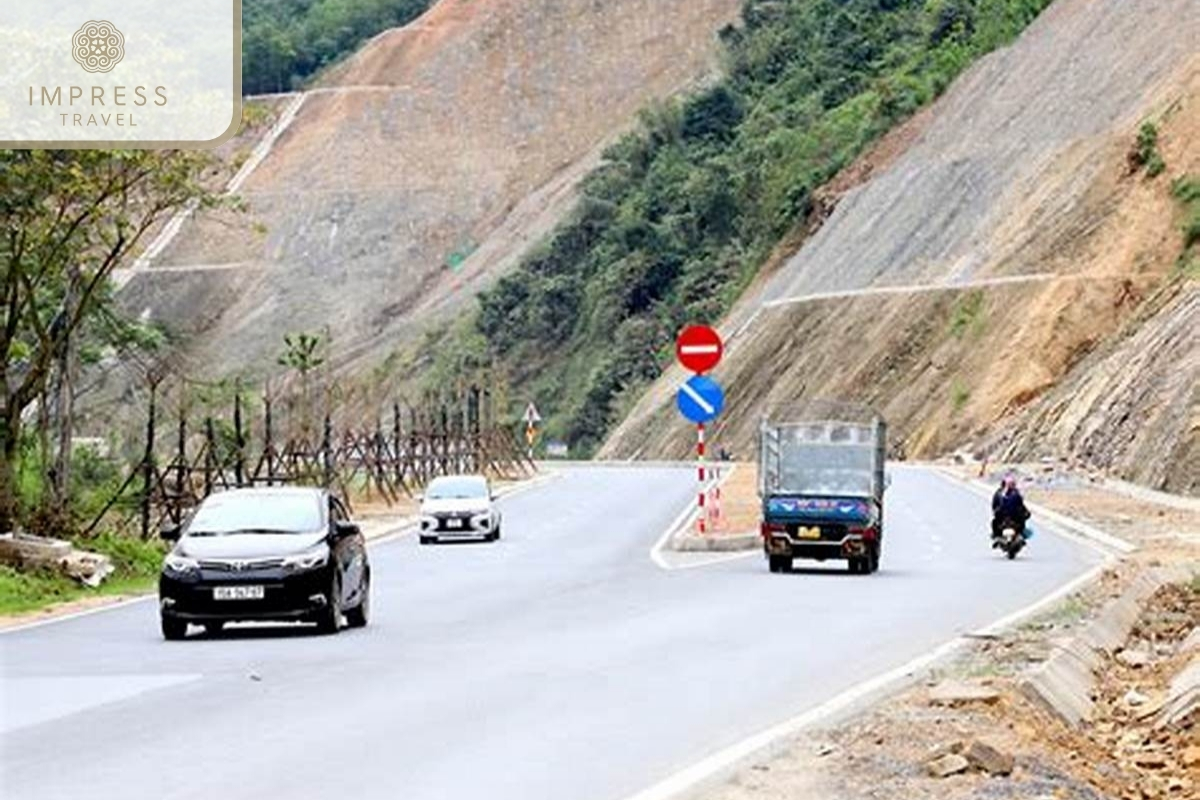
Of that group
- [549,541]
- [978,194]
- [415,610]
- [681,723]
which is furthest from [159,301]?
[681,723]

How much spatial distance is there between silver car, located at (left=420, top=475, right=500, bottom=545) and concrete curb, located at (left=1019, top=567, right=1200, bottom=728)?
1726 centimetres

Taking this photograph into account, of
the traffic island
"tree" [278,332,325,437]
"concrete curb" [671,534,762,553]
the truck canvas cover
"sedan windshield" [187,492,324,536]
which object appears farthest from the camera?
"tree" [278,332,325,437]

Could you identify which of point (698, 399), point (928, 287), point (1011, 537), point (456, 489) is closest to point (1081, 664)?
point (1011, 537)

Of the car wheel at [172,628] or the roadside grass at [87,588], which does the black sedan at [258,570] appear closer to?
the car wheel at [172,628]

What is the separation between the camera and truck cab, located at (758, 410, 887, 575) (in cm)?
3338

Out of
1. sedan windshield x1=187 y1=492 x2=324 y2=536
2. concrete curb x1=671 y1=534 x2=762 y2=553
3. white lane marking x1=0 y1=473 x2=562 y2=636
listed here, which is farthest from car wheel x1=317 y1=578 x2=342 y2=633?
concrete curb x1=671 y1=534 x2=762 y2=553

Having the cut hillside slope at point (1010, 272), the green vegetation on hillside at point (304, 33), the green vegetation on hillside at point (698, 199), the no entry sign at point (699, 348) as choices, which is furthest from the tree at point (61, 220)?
the green vegetation on hillside at point (304, 33)

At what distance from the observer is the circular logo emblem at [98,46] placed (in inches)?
1230

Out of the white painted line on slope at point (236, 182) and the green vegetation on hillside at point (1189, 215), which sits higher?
the white painted line on slope at point (236, 182)

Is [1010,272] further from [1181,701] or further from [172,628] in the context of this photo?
[1181,701]

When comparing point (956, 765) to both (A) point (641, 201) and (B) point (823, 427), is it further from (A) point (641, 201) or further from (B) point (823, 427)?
(A) point (641, 201)

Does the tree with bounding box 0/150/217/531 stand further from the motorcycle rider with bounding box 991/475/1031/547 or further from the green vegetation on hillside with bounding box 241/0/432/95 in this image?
the green vegetation on hillside with bounding box 241/0/432/95

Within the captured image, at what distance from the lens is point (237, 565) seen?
72.3 ft

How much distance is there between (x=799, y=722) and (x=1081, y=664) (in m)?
5.25
